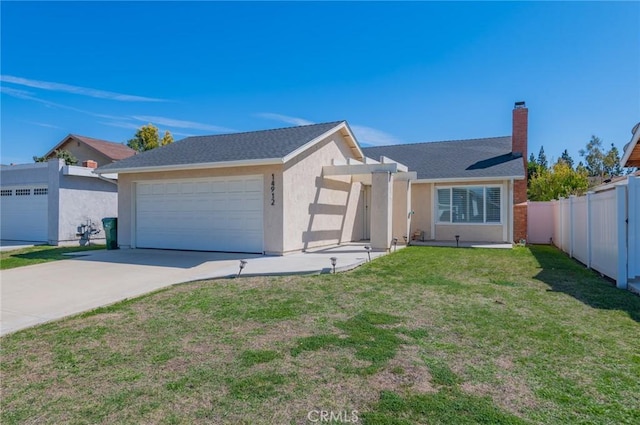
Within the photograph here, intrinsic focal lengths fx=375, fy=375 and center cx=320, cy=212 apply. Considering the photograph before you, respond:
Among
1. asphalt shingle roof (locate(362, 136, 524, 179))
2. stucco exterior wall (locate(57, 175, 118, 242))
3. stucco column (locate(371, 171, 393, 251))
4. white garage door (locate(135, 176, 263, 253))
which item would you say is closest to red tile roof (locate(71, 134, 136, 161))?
stucco exterior wall (locate(57, 175, 118, 242))

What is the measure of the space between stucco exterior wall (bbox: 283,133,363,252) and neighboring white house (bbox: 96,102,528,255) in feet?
0.13

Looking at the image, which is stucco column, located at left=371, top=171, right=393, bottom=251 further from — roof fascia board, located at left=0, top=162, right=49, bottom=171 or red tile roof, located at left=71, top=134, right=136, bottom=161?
red tile roof, located at left=71, top=134, right=136, bottom=161

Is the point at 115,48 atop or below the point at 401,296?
atop

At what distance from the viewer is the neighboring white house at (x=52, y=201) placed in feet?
56.9

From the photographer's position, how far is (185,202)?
13742mm

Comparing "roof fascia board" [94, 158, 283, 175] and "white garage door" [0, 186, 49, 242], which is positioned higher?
"roof fascia board" [94, 158, 283, 175]

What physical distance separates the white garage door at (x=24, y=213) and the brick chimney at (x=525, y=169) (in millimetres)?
22097

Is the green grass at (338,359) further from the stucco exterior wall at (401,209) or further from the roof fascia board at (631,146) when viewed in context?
the stucco exterior wall at (401,209)

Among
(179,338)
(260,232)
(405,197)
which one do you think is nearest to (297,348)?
(179,338)

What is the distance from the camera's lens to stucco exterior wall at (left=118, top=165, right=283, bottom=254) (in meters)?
12.1

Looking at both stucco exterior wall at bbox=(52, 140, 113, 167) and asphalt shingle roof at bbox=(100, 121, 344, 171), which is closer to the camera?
asphalt shingle roof at bbox=(100, 121, 344, 171)

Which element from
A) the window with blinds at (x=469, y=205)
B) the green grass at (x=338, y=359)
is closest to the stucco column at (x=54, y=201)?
the green grass at (x=338, y=359)

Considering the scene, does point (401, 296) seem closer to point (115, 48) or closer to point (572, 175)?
point (115, 48)

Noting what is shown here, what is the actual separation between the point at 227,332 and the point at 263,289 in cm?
251
